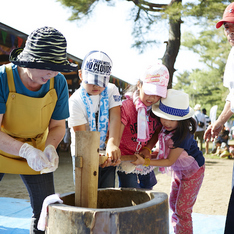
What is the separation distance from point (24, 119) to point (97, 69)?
590 millimetres

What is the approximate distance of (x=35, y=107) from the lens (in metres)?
1.80

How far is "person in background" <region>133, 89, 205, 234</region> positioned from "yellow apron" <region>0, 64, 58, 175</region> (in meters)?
0.72

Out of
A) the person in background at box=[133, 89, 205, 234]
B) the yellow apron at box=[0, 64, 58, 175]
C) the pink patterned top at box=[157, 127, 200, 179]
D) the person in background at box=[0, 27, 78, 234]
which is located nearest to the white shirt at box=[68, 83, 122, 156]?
the person in background at box=[0, 27, 78, 234]

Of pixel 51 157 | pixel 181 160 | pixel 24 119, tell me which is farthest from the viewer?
pixel 181 160

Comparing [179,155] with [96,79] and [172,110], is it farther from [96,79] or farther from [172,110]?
[96,79]

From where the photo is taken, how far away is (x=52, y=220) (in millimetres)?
1323

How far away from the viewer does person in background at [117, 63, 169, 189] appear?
2.09 meters

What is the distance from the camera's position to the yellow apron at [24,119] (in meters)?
1.75

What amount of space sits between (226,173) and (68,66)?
20.1 ft

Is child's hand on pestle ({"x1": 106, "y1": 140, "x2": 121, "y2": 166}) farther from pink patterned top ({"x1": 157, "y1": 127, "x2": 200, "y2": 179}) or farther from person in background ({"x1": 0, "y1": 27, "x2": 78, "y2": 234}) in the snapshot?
pink patterned top ({"x1": 157, "y1": 127, "x2": 200, "y2": 179})

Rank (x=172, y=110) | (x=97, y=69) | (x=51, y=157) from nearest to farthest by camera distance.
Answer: (x=51, y=157), (x=97, y=69), (x=172, y=110)

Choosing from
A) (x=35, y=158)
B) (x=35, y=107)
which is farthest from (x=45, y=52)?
(x=35, y=158)

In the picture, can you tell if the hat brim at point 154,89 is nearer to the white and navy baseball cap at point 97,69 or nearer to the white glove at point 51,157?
the white and navy baseball cap at point 97,69

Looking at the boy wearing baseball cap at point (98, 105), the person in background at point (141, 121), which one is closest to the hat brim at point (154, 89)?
the person in background at point (141, 121)
